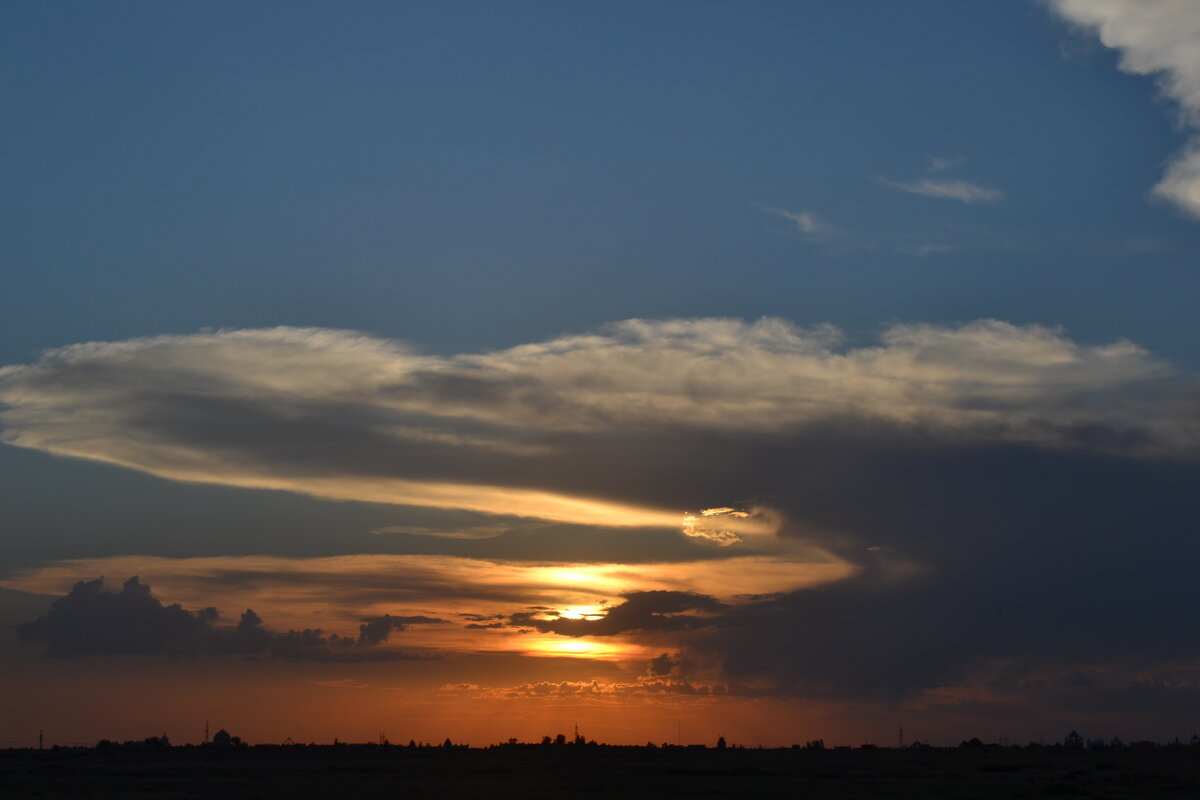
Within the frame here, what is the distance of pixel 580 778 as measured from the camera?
136m

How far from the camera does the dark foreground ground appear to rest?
109688mm

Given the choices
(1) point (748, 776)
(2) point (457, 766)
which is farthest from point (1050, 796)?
(2) point (457, 766)

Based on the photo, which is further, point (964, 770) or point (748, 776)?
point (964, 770)

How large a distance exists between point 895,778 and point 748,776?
17.3 m

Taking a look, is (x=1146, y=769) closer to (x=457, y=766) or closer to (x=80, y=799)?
(x=457, y=766)

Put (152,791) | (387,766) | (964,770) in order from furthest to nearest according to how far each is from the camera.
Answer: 1. (387,766)
2. (964,770)
3. (152,791)

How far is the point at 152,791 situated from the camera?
372ft

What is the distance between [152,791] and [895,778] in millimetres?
79196

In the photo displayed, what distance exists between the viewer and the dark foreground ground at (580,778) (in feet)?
360

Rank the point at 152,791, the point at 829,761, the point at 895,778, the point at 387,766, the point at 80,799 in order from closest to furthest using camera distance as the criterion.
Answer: the point at 80,799
the point at 152,791
the point at 895,778
the point at 387,766
the point at 829,761

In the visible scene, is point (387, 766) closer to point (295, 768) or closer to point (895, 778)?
point (295, 768)

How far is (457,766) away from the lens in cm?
16575

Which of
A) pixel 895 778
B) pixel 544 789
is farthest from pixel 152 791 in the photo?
pixel 895 778

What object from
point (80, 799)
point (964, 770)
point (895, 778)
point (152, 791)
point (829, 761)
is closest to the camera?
point (80, 799)
